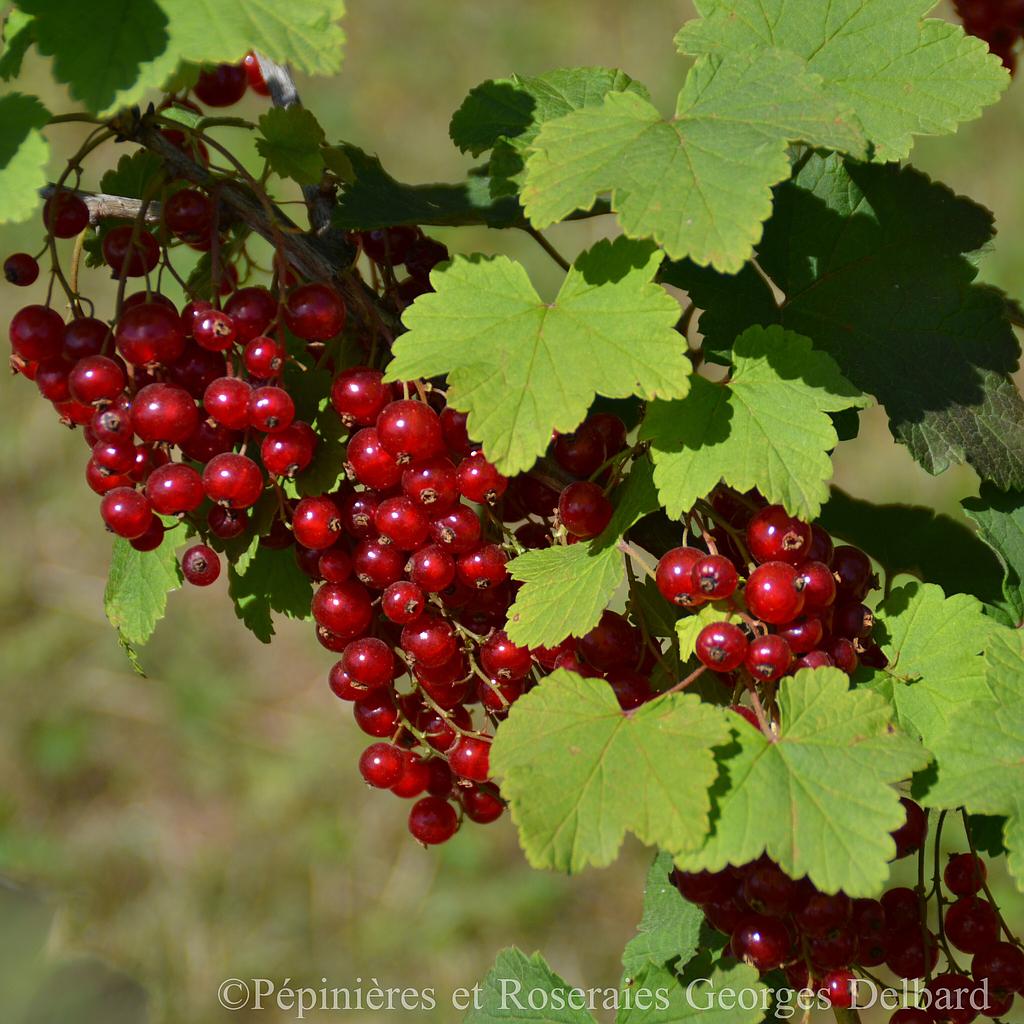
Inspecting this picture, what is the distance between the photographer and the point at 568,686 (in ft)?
3.62

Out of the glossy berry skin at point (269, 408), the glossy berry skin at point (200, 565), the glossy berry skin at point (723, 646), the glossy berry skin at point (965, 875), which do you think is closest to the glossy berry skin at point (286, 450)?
the glossy berry skin at point (269, 408)

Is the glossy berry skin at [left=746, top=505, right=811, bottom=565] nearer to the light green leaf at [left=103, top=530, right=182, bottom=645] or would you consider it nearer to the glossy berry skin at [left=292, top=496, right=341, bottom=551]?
the glossy berry skin at [left=292, top=496, right=341, bottom=551]

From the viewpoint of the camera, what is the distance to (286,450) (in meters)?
1.20

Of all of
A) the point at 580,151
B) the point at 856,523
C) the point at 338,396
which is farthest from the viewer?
the point at 856,523

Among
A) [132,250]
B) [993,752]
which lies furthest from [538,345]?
[993,752]

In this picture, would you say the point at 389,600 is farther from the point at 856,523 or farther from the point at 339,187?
the point at 856,523

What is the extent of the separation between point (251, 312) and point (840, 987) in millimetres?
928

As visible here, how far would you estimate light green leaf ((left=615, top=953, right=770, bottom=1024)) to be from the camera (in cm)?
125

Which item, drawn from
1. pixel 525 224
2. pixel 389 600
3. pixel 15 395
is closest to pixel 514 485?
pixel 389 600

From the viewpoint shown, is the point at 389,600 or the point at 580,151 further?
the point at 389,600

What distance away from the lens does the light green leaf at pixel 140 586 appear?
1.47m

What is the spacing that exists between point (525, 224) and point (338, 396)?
1.17 feet

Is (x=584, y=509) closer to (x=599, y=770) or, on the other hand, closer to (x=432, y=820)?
(x=599, y=770)

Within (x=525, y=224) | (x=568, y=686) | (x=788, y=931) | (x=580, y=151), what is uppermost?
(x=525, y=224)
